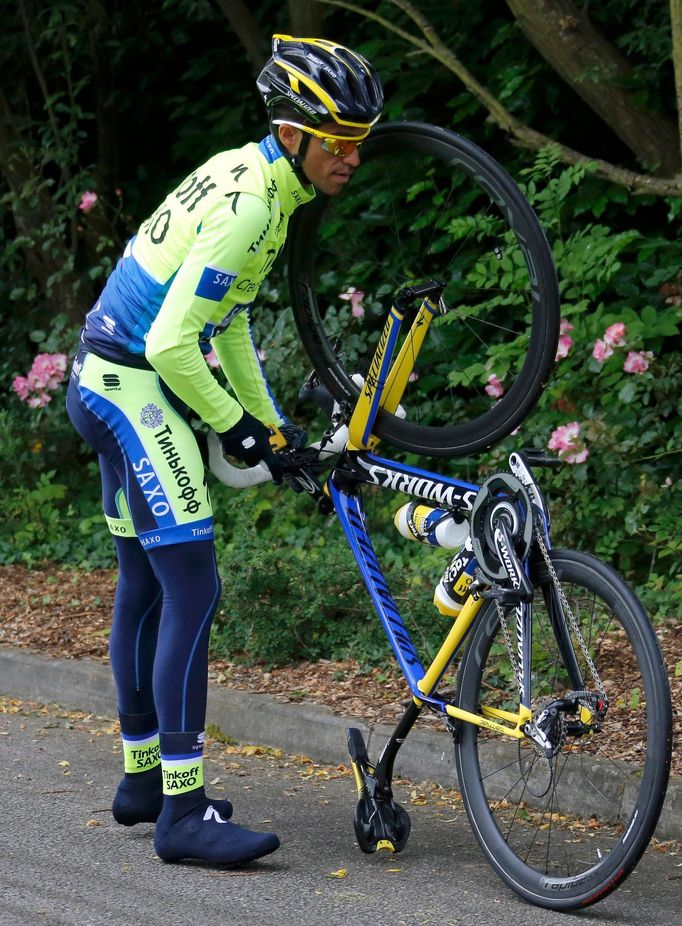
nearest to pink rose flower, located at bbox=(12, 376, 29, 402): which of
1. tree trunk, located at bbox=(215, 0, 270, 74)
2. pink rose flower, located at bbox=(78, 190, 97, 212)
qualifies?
pink rose flower, located at bbox=(78, 190, 97, 212)

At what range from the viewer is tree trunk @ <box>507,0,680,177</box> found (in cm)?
630

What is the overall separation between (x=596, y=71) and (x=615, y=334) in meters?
1.22

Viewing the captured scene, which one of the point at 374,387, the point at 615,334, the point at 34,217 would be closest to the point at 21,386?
the point at 34,217

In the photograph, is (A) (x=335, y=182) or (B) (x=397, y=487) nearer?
(A) (x=335, y=182)

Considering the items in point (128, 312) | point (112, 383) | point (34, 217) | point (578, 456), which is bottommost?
point (578, 456)

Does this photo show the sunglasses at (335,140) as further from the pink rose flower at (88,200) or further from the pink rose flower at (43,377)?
the pink rose flower at (43,377)

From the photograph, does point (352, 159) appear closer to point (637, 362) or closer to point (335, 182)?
point (335, 182)

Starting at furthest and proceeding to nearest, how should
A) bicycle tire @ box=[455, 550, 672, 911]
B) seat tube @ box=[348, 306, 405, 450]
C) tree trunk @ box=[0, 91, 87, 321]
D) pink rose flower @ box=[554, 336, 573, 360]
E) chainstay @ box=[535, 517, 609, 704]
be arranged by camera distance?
tree trunk @ box=[0, 91, 87, 321]
pink rose flower @ box=[554, 336, 573, 360]
seat tube @ box=[348, 306, 405, 450]
chainstay @ box=[535, 517, 609, 704]
bicycle tire @ box=[455, 550, 672, 911]

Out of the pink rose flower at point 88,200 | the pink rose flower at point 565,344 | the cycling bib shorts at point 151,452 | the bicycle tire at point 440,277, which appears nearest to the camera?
the bicycle tire at point 440,277

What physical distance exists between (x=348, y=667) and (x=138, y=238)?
92.7 inches

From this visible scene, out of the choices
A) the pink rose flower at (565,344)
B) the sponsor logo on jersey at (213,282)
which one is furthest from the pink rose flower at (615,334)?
the sponsor logo on jersey at (213,282)

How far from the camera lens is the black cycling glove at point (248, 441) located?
12.0ft

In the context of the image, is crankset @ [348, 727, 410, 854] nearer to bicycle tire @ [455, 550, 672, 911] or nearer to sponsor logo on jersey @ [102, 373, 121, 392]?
bicycle tire @ [455, 550, 672, 911]

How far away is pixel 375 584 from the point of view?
3.95 metres
